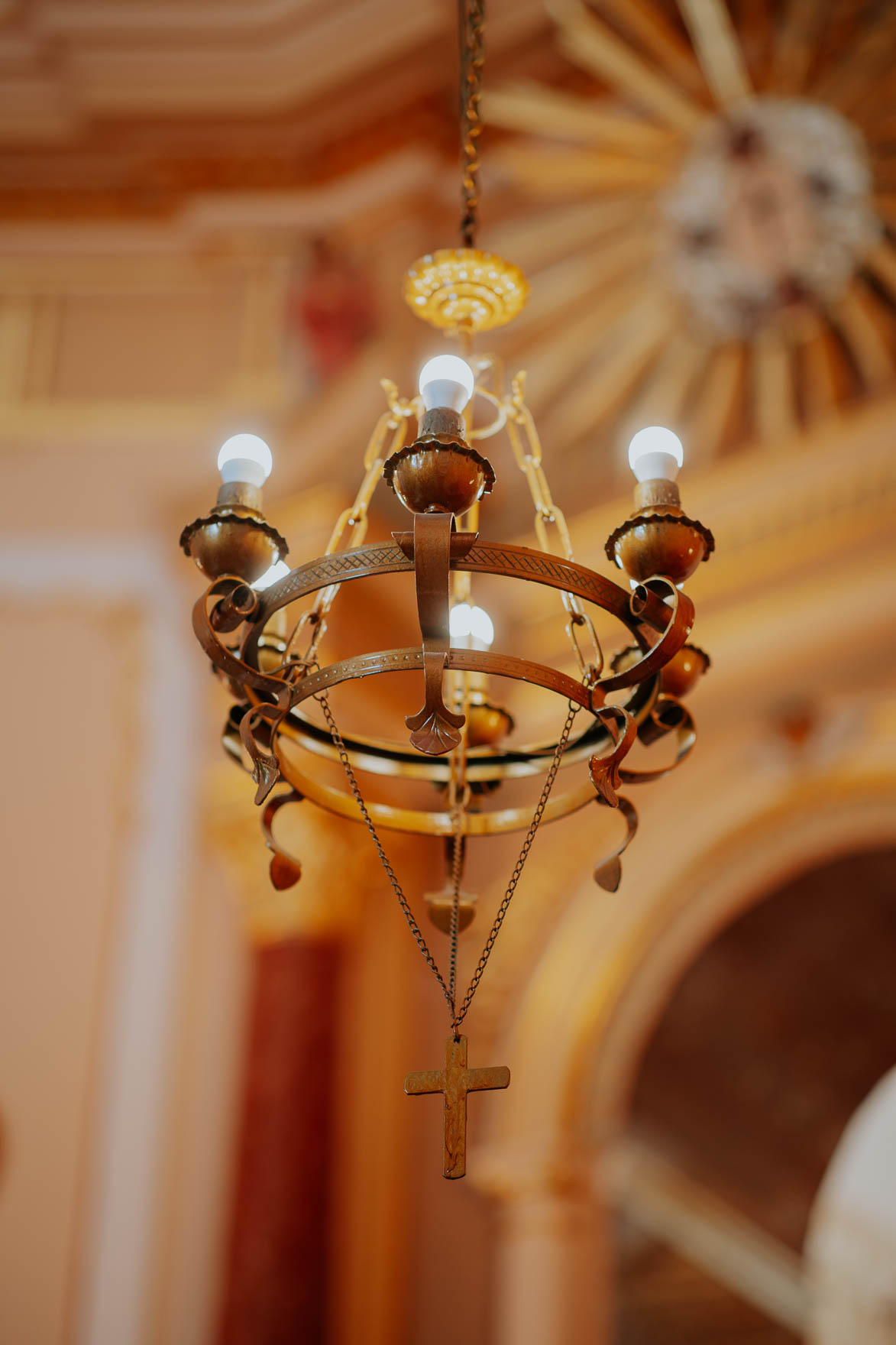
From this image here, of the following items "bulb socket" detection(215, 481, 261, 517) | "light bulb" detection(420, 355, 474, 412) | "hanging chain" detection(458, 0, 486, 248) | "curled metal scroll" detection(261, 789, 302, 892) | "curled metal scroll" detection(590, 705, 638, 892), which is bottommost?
"curled metal scroll" detection(261, 789, 302, 892)

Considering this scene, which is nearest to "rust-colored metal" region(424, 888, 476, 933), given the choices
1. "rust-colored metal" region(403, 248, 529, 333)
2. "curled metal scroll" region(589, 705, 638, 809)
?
"curled metal scroll" region(589, 705, 638, 809)

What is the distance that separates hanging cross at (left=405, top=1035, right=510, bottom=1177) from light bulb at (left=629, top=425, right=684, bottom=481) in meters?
0.91

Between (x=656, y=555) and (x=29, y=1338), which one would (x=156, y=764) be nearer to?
(x=29, y=1338)

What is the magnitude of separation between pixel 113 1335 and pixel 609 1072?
186 cm

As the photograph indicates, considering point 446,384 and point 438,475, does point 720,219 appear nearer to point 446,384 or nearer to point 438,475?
point 446,384

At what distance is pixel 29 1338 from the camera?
4.57 m

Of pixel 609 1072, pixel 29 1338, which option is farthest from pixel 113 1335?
pixel 609 1072

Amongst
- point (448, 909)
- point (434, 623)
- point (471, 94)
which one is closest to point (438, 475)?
point (434, 623)

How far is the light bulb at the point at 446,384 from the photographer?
2.11 metres

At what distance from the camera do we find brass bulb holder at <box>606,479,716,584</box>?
6.81ft

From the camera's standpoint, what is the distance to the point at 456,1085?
2.02 metres

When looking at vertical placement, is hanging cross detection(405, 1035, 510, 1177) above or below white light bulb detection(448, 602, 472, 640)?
below

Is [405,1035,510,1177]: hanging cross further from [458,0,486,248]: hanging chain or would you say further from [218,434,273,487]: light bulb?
[458,0,486,248]: hanging chain

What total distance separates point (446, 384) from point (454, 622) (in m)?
0.47
